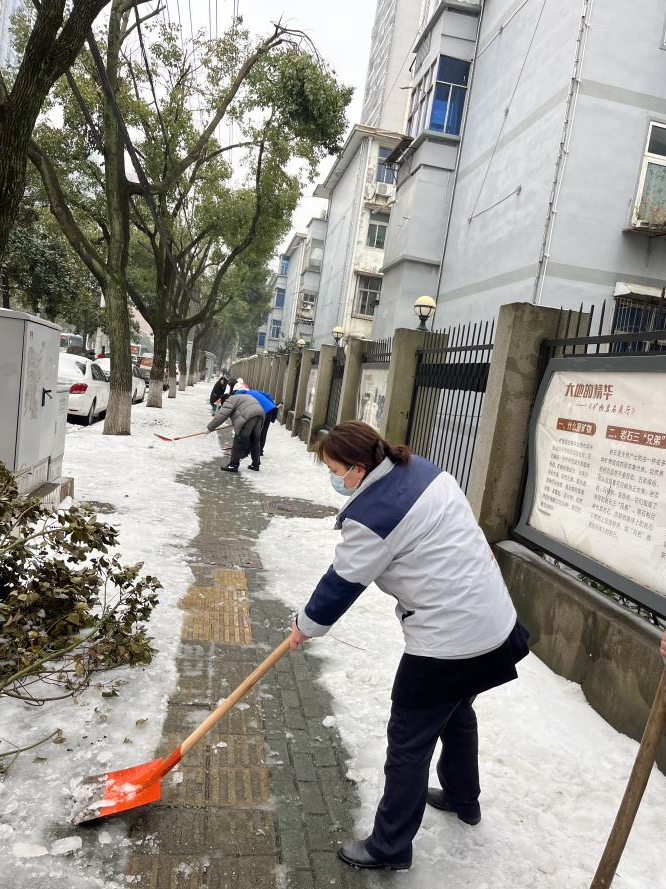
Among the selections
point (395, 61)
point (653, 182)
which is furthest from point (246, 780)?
point (395, 61)

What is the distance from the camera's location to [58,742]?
2.93 m

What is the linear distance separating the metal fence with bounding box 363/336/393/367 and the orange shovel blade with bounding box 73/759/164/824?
309 inches

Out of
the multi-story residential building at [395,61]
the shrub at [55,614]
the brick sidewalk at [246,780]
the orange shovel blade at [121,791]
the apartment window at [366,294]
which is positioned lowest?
the brick sidewalk at [246,780]

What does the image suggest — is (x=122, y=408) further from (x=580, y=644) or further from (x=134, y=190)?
(x=580, y=644)

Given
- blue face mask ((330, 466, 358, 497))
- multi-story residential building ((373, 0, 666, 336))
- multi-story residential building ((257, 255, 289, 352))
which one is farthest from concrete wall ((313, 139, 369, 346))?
multi-story residential building ((257, 255, 289, 352))

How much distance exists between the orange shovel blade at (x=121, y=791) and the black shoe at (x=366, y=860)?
2.57 feet

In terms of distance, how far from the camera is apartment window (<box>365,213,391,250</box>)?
3111cm

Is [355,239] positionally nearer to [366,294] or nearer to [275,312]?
[366,294]

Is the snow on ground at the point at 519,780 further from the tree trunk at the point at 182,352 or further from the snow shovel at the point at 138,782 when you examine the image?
the tree trunk at the point at 182,352

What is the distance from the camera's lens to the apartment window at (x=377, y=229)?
31.1 metres

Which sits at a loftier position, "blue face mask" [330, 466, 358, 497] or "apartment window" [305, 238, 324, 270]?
"apartment window" [305, 238, 324, 270]

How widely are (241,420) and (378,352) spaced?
2.68 meters

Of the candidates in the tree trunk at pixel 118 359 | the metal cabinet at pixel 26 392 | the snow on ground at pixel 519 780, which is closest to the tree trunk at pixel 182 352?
the tree trunk at pixel 118 359

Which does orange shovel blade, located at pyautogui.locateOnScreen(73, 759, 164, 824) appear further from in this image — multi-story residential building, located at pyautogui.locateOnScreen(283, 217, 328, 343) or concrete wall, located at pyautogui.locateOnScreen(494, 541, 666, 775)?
multi-story residential building, located at pyautogui.locateOnScreen(283, 217, 328, 343)
